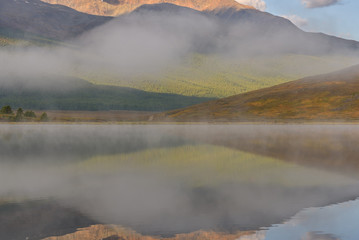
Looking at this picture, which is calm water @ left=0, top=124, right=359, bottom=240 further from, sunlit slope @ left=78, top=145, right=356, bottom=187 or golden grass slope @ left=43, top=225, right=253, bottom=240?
golden grass slope @ left=43, top=225, right=253, bottom=240

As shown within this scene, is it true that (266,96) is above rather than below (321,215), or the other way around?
above

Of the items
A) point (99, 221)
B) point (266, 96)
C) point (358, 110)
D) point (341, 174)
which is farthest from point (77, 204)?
point (266, 96)

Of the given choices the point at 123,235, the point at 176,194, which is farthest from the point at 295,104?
the point at 123,235

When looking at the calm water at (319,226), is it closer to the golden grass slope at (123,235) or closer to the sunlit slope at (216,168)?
the golden grass slope at (123,235)

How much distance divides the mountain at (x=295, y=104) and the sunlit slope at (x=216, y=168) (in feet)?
310

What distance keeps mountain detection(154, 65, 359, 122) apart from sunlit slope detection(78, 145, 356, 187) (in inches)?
3726

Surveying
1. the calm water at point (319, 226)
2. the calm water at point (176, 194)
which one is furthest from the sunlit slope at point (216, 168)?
the calm water at point (319, 226)

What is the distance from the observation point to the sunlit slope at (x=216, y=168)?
21.9m

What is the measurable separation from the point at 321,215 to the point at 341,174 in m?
10.4

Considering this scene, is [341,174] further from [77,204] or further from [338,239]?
[77,204]

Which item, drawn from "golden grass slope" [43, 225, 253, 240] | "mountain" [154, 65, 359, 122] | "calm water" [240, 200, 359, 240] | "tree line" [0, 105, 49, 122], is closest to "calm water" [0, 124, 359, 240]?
"calm water" [240, 200, 359, 240]

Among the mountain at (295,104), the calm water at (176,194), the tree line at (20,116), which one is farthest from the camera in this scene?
the tree line at (20,116)

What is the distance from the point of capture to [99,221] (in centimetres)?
1385

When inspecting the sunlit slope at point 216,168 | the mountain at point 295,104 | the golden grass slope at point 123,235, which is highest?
the mountain at point 295,104
